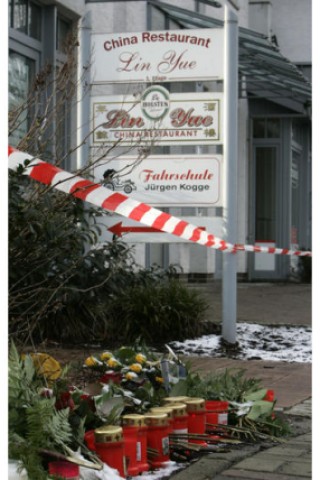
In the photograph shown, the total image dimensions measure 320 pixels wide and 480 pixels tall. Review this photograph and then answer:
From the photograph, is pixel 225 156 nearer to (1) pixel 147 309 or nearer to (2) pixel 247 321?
(1) pixel 147 309

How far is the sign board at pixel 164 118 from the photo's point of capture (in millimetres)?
9406

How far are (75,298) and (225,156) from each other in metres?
2.15

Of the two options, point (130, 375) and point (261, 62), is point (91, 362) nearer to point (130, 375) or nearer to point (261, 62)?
point (130, 375)

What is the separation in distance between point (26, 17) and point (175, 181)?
3653mm

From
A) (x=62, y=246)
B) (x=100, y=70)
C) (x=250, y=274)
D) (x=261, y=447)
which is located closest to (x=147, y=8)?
(x=100, y=70)

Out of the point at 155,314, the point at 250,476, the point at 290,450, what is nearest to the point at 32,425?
the point at 250,476

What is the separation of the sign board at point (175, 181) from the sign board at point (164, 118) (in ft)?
0.62

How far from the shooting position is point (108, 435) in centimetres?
377

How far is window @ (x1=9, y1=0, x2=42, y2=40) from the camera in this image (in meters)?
11.5

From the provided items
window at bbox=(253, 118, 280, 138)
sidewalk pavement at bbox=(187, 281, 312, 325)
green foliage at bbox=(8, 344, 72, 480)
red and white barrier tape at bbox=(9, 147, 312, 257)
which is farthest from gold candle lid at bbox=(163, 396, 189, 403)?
window at bbox=(253, 118, 280, 138)

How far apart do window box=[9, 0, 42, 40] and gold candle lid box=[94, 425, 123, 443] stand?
837cm

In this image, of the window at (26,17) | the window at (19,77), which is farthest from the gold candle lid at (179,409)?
the window at (26,17)

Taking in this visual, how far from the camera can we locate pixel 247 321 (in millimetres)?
11414

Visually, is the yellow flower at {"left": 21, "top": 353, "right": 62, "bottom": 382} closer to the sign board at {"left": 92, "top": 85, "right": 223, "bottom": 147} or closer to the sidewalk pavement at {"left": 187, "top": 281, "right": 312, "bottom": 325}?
the sign board at {"left": 92, "top": 85, "right": 223, "bottom": 147}
